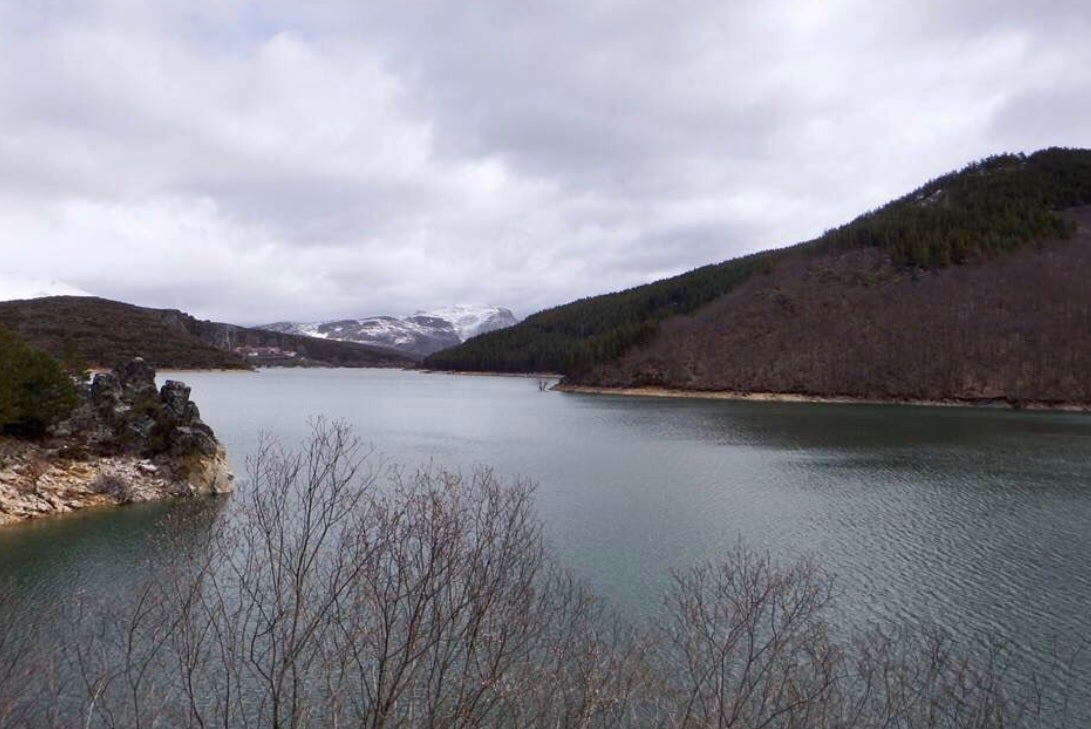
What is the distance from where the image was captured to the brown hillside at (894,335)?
81.7 meters

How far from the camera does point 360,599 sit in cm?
940

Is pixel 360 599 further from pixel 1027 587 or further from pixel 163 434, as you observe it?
pixel 163 434

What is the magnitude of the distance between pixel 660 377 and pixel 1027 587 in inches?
3208

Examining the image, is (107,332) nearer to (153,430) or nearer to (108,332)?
(108,332)

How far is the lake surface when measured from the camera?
16.7m

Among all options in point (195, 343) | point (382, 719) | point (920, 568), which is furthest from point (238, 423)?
point (195, 343)

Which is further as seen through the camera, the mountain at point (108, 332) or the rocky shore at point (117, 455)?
the mountain at point (108, 332)

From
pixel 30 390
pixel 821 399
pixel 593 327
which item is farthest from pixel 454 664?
pixel 593 327

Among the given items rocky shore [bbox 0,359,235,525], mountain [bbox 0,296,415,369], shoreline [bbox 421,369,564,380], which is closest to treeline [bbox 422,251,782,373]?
shoreline [bbox 421,369,564,380]

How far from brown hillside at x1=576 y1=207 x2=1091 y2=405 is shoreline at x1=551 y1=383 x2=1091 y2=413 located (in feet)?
2.04

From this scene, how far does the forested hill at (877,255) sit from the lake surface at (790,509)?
44.5m

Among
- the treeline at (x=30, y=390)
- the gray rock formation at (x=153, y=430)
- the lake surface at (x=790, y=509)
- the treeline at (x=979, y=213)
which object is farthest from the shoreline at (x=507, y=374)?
the treeline at (x=30, y=390)

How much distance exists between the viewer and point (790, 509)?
2594 centimetres

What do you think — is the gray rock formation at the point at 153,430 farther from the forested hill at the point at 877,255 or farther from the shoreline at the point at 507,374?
the shoreline at the point at 507,374
